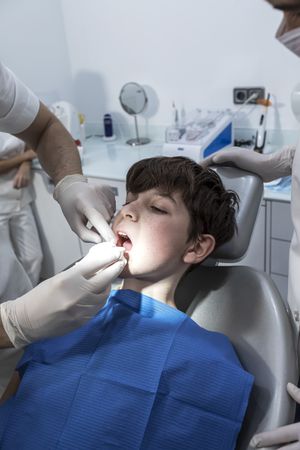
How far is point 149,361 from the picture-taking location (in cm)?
98

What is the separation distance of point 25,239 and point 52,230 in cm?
20

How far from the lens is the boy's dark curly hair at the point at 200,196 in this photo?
3.86ft

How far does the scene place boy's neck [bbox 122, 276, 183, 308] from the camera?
117 centimetres

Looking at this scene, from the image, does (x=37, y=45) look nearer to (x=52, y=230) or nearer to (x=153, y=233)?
(x=52, y=230)

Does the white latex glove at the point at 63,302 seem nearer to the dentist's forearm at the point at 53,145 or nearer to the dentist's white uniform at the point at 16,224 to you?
the dentist's forearm at the point at 53,145

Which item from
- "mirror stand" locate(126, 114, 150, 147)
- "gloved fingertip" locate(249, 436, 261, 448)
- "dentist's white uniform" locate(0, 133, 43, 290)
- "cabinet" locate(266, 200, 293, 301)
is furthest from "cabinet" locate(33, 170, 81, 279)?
"gloved fingertip" locate(249, 436, 261, 448)

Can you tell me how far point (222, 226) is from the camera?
3.87ft

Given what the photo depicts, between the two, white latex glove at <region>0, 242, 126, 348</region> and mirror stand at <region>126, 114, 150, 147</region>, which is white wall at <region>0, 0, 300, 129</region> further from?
white latex glove at <region>0, 242, 126, 348</region>

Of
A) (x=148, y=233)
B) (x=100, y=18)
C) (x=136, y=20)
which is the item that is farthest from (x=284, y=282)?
(x=100, y=18)

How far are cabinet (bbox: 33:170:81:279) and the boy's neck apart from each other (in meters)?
1.45

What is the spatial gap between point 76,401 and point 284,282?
1415 millimetres

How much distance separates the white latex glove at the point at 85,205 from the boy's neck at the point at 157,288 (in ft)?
0.54

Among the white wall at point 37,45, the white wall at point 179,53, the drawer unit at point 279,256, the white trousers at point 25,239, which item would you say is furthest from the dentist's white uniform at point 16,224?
the drawer unit at point 279,256

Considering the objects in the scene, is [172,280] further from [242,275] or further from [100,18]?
[100,18]
